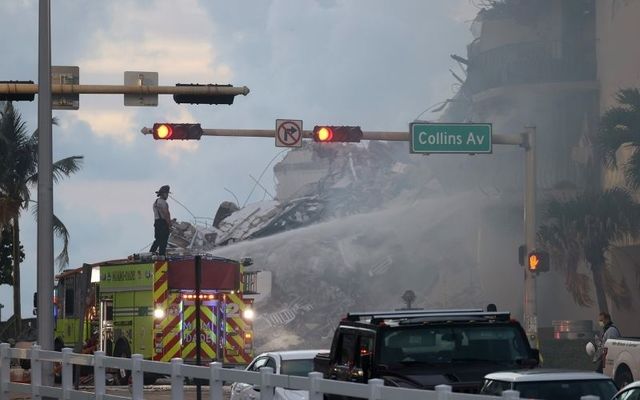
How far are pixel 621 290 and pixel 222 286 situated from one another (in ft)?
97.6

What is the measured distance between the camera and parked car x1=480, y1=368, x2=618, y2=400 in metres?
15.0

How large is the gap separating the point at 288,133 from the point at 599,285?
28.1 meters

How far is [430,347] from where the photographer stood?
58.4ft

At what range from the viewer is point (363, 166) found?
9800 cm

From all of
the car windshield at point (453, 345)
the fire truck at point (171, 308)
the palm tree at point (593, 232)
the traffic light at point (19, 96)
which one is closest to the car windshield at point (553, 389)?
the car windshield at point (453, 345)

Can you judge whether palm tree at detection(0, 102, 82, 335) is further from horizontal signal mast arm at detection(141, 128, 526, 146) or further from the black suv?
the black suv

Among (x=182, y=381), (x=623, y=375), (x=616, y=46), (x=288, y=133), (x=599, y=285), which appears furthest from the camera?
(x=616, y=46)

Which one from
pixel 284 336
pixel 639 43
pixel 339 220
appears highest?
pixel 639 43

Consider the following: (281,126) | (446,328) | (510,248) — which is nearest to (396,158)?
(510,248)

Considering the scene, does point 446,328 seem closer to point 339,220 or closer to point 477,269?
point 477,269

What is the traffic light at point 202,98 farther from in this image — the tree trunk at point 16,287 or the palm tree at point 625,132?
the tree trunk at point 16,287

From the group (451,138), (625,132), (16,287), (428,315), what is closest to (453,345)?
(428,315)

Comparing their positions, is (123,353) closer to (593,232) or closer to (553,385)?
(553,385)

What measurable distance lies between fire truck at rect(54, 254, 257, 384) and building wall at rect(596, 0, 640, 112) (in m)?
29.8
